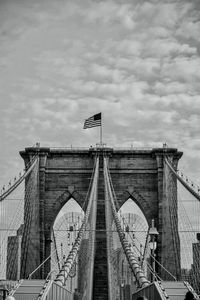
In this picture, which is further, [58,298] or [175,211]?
[175,211]

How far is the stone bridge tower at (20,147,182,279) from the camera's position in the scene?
36.5 meters

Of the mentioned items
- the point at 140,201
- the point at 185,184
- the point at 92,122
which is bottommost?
the point at 185,184

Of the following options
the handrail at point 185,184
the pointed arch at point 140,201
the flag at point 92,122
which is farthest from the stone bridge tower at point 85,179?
the flag at point 92,122

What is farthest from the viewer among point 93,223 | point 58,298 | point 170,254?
point 170,254

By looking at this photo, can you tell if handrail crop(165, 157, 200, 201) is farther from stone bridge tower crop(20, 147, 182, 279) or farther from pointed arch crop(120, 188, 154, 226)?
pointed arch crop(120, 188, 154, 226)

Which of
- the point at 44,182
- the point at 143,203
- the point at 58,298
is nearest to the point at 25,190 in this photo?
the point at 44,182

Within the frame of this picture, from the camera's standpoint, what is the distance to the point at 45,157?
122 feet

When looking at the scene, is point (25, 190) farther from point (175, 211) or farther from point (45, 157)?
point (175, 211)

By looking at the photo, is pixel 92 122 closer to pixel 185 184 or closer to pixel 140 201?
pixel 140 201

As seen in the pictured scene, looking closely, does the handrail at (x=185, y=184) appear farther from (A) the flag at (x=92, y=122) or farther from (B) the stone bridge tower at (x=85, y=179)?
(A) the flag at (x=92, y=122)

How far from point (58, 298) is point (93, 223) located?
67.1 ft

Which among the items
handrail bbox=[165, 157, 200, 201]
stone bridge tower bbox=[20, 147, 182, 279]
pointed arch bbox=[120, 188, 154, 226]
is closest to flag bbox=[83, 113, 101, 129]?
stone bridge tower bbox=[20, 147, 182, 279]

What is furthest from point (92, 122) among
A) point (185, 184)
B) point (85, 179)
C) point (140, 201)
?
point (185, 184)

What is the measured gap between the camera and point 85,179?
37.3 metres
